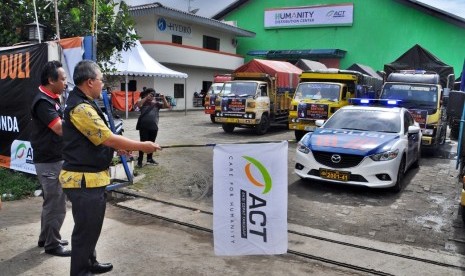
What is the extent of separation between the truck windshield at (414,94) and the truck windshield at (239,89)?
185 inches

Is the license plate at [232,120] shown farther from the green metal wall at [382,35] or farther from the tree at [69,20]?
the green metal wall at [382,35]

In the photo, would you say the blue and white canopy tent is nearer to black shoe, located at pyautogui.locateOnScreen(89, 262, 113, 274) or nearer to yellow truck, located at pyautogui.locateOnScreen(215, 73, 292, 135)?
yellow truck, located at pyautogui.locateOnScreen(215, 73, 292, 135)

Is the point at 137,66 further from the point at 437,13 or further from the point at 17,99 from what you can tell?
the point at 437,13

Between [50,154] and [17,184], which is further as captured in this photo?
[17,184]

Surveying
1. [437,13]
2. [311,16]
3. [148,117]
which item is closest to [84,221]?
[148,117]

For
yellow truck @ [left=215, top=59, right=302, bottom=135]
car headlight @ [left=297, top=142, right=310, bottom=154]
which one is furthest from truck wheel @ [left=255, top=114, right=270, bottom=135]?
car headlight @ [left=297, top=142, right=310, bottom=154]

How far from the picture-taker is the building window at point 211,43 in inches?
1264

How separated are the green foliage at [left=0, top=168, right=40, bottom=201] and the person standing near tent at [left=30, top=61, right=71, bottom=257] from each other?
2.36 meters

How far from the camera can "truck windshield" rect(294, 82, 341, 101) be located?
13445mm

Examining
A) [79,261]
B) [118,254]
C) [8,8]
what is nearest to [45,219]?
[118,254]

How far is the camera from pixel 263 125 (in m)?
15.7

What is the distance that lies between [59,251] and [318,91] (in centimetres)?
1086

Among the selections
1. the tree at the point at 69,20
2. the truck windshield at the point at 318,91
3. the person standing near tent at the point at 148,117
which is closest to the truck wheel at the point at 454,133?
the truck windshield at the point at 318,91

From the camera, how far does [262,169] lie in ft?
10.6
